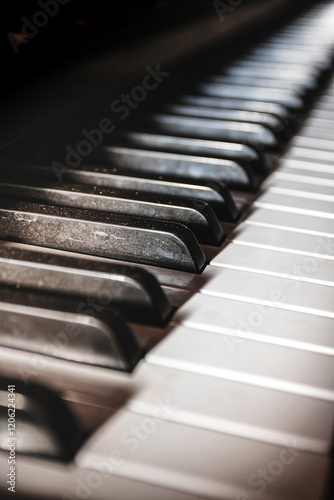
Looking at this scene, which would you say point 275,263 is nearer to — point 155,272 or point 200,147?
point 155,272

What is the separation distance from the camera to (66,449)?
2.21ft

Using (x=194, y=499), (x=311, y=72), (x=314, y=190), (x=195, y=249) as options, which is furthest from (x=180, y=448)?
(x=311, y=72)

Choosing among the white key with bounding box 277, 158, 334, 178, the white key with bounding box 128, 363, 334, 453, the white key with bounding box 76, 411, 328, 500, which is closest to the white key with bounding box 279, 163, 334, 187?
the white key with bounding box 277, 158, 334, 178

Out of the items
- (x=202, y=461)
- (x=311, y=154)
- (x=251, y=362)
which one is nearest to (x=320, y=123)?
(x=311, y=154)

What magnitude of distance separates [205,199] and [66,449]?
78 cm

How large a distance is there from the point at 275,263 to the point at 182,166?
0.44m

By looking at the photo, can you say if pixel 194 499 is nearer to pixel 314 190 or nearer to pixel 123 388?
pixel 123 388

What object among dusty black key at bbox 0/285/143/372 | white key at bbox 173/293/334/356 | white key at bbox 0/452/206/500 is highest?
dusty black key at bbox 0/285/143/372

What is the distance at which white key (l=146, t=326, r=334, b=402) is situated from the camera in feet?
2.72

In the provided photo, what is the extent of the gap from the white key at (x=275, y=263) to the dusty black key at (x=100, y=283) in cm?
22

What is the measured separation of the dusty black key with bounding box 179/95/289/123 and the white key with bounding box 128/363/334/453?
129 centimetres

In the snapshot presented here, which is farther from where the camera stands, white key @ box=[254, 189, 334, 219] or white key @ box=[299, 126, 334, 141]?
white key @ box=[299, 126, 334, 141]

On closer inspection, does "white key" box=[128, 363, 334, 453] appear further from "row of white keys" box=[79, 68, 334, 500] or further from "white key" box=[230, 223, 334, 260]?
"white key" box=[230, 223, 334, 260]

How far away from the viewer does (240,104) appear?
1.99 meters
